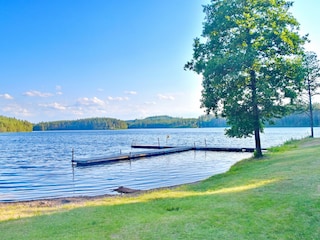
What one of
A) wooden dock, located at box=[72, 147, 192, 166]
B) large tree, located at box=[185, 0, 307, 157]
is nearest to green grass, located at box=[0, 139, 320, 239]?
large tree, located at box=[185, 0, 307, 157]

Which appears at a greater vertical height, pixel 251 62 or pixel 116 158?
pixel 251 62

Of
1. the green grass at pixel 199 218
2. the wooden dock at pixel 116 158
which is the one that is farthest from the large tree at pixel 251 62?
the wooden dock at pixel 116 158

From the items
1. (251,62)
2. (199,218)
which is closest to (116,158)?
(251,62)

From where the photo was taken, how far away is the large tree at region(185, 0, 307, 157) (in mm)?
19312

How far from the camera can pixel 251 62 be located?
19.0 metres

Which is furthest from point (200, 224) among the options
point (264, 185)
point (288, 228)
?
point (264, 185)

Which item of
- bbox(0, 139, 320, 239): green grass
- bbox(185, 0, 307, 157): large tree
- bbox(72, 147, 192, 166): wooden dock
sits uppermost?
bbox(185, 0, 307, 157): large tree

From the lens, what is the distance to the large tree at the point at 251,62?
1931cm

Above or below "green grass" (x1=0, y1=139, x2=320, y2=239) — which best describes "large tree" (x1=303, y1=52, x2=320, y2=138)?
above

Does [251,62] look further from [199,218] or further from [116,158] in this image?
[116,158]

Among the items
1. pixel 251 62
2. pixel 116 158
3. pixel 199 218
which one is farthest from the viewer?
pixel 116 158

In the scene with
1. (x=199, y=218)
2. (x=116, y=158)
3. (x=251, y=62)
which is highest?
(x=251, y=62)

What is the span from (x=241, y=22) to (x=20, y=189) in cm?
1774

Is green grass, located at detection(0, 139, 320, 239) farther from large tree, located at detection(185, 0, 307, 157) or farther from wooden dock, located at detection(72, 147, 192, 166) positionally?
wooden dock, located at detection(72, 147, 192, 166)
